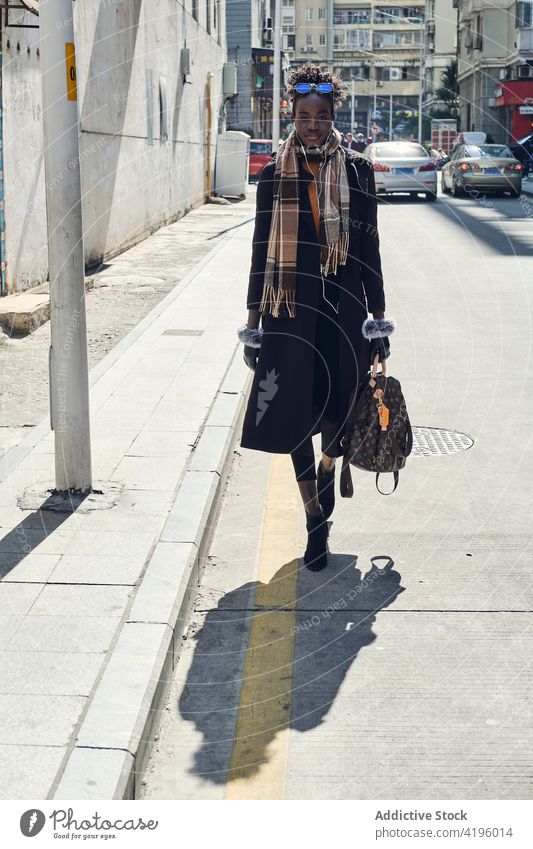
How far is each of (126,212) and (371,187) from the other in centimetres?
1395

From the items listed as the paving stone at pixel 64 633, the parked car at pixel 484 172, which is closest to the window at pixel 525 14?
the parked car at pixel 484 172

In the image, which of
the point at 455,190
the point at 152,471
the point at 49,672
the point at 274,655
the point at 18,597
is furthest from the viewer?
the point at 455,190

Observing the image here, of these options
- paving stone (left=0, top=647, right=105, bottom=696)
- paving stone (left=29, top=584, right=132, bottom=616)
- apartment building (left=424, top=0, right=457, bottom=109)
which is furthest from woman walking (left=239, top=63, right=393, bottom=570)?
apartment building (left=424, top=0, right=457, bottom=109)

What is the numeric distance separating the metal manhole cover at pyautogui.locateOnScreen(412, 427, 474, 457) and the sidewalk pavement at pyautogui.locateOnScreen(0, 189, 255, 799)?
3.63 ft

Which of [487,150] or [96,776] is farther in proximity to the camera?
[487,150]

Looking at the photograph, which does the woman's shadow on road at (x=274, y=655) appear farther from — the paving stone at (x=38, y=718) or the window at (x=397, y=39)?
the window at (x=397, y=39)

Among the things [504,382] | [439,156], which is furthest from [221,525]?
[439,156]

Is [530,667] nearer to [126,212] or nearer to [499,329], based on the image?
[499,329]

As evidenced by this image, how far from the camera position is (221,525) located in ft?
18.1

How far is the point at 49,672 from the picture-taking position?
3584 millimetres

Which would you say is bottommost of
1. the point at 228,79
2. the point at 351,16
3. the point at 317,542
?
the point at 317,542

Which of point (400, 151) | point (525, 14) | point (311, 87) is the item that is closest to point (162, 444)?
point (311, 87)

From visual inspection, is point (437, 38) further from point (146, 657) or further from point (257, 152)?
point (146, 657)

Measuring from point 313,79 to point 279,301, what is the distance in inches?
33.3
